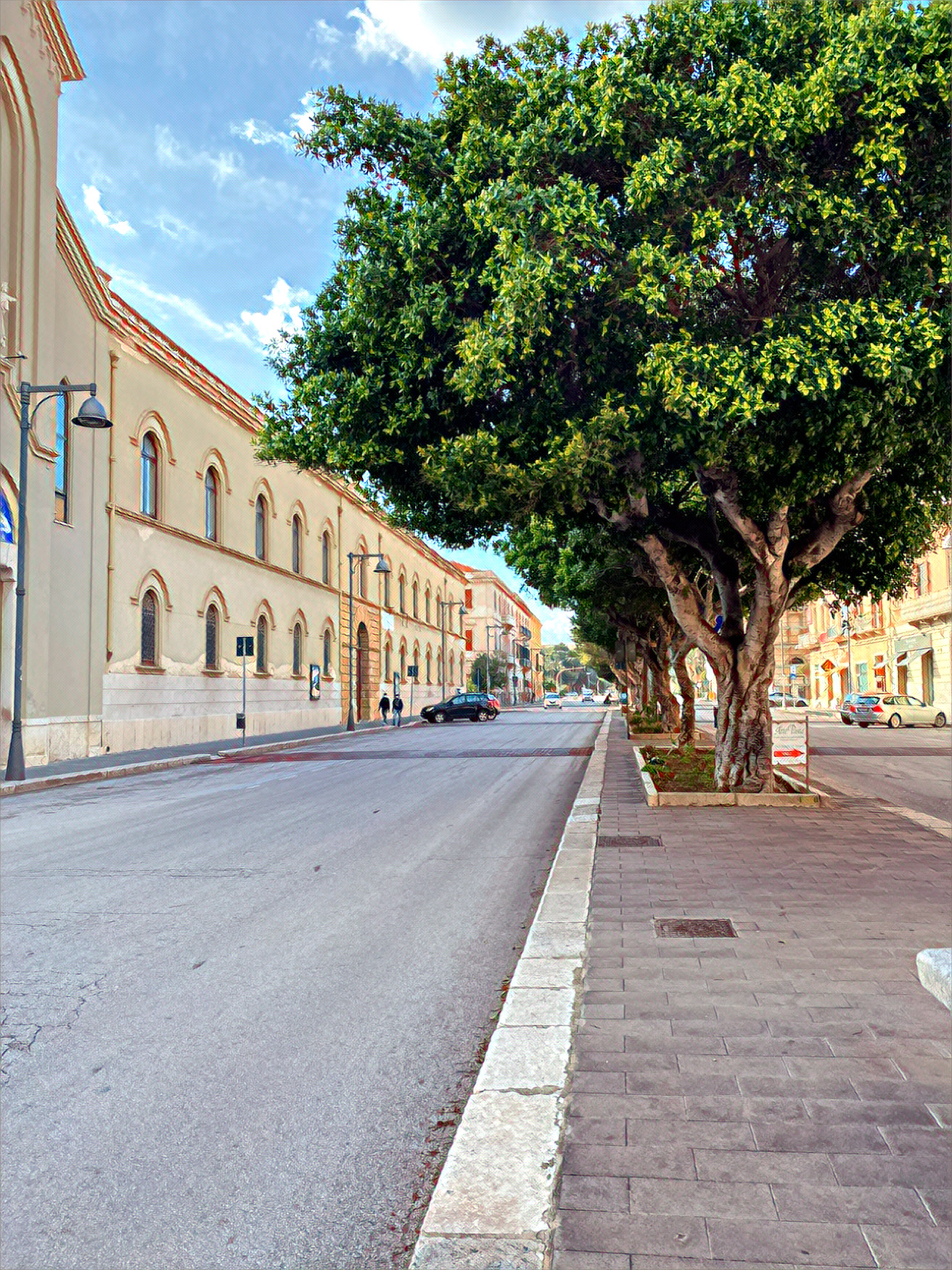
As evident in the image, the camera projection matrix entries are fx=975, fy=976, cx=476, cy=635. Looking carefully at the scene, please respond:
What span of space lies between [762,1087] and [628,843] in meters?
5.69

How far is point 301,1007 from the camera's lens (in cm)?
476

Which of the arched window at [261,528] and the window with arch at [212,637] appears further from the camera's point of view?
the arched window at [261,528]

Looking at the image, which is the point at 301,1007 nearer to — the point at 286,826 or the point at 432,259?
the point at 286,826

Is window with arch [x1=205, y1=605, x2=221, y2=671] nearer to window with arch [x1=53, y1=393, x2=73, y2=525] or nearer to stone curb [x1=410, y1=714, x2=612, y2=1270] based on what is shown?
window with arch [x1=53, y1=393, x2=73, y2=525]

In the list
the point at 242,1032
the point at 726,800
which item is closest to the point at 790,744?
the point at 726,800

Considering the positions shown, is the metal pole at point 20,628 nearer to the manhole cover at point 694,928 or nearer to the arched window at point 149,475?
the arched window at point 149,475

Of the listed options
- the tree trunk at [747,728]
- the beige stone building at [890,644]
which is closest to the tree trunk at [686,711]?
the tree trunk at [747,728]

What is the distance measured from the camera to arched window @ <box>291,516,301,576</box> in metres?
41.4

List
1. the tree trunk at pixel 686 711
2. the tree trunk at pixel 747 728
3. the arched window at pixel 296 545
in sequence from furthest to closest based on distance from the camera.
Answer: the arched window at pixel 296 545
the tree trunk at pixel 686 711
the tree trunk at pixel 747 728

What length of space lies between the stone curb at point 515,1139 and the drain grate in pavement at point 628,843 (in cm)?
349

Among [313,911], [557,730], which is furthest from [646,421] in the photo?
[557,730]

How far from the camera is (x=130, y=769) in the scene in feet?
66.8

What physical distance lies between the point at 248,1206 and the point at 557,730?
36217mm

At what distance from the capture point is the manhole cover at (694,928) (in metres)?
5.48
